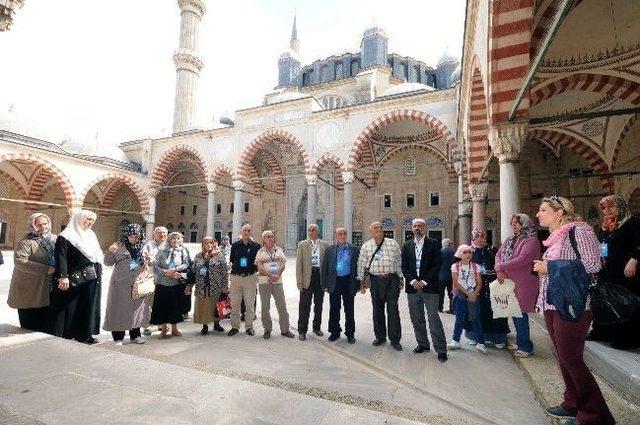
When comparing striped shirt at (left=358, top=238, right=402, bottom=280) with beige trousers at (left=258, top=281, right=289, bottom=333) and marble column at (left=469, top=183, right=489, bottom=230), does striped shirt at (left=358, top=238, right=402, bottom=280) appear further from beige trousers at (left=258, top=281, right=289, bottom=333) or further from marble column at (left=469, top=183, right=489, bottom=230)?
marble column at (left=469, top=183, right=489, bottom=230)

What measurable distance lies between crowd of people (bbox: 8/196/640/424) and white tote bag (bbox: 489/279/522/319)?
0.03m

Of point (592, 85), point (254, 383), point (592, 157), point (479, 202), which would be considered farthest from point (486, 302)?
point (592, 157)

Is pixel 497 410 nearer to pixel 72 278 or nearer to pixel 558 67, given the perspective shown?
pixel 72 278

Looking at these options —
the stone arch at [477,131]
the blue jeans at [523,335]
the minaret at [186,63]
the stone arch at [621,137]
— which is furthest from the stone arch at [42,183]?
the stone arch at [621,137]

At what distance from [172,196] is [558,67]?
2296 centimetres

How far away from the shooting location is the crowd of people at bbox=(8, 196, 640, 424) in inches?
107

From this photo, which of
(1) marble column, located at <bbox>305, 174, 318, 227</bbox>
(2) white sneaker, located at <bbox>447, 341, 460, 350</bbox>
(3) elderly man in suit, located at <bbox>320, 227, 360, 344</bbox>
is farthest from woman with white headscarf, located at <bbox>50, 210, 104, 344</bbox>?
(1) marble column, located at <bbox>305, 174, 318, 227</bbox>

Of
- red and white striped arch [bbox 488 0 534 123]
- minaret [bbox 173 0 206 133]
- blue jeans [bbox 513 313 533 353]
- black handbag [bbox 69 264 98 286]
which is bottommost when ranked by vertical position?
blue jeans [bbox 513 313 533 353]

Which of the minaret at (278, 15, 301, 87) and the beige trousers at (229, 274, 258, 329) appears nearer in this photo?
the beige trousers at (229, 274, 258, 329)

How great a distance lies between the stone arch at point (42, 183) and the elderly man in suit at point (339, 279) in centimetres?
1707

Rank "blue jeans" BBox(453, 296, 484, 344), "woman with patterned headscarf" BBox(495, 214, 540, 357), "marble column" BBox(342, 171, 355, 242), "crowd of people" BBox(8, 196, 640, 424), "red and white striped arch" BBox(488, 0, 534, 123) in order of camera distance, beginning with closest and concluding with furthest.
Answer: "crowd of people" BBox(8, 196, 640, 424), "woman with patterned headscarf" BBox(495, 214, 540, 357), "blue jeans" BBox(453, 296, 484, 344), "red and white striped arch" BBox(488, 0, 534, 123), "marble column" BBox(342, 171, 355, 242)

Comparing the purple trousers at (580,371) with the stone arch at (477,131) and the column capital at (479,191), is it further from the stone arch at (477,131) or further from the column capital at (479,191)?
the column capital at (479,191)

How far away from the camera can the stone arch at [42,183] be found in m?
14.8

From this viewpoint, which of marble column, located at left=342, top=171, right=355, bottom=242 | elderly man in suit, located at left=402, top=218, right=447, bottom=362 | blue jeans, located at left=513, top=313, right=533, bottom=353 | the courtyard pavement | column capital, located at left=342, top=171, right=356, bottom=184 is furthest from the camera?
column capital, located at left=342, top=171, right=356, bottom=184
